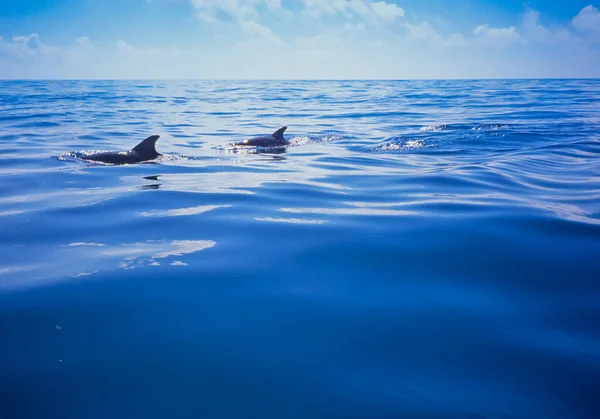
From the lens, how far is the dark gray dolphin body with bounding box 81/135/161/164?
33.7 feet

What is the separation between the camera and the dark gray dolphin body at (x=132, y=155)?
10.3 meters

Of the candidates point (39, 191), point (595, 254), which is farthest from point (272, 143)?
point (595, 254)

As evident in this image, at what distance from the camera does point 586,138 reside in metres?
13.8

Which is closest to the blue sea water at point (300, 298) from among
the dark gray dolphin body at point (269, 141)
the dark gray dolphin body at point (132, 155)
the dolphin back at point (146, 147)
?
the dark gray dolphin body at point (132, 155)

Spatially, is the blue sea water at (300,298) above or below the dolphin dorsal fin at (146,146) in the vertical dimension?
below

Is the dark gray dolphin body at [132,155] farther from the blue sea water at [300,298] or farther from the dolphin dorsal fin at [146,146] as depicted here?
the blue sea water at [300,298]

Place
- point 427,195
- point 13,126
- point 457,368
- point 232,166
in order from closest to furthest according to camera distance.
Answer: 1. point 457,368
2. point 427,195
3. point 232,166
4. point 13,126

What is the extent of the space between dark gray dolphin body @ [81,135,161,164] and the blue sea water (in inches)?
88.7

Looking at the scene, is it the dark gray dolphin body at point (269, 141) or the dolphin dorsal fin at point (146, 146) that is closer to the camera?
the dolphin dorsal fin at point (146, 146)

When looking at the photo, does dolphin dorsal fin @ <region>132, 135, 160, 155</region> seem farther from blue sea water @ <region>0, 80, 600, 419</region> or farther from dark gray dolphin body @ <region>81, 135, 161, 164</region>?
blue sea water @ <region>0, 80, 600, 419</region>

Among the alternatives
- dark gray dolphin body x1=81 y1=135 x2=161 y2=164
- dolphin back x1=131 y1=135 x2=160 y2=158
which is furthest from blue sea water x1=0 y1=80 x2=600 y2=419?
dolphin back x1=131 y1=135 x2=160 y2=158

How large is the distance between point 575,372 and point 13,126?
21637 millimetres

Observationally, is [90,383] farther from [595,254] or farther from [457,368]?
[595,254]

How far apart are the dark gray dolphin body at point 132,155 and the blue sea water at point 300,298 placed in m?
2.25
